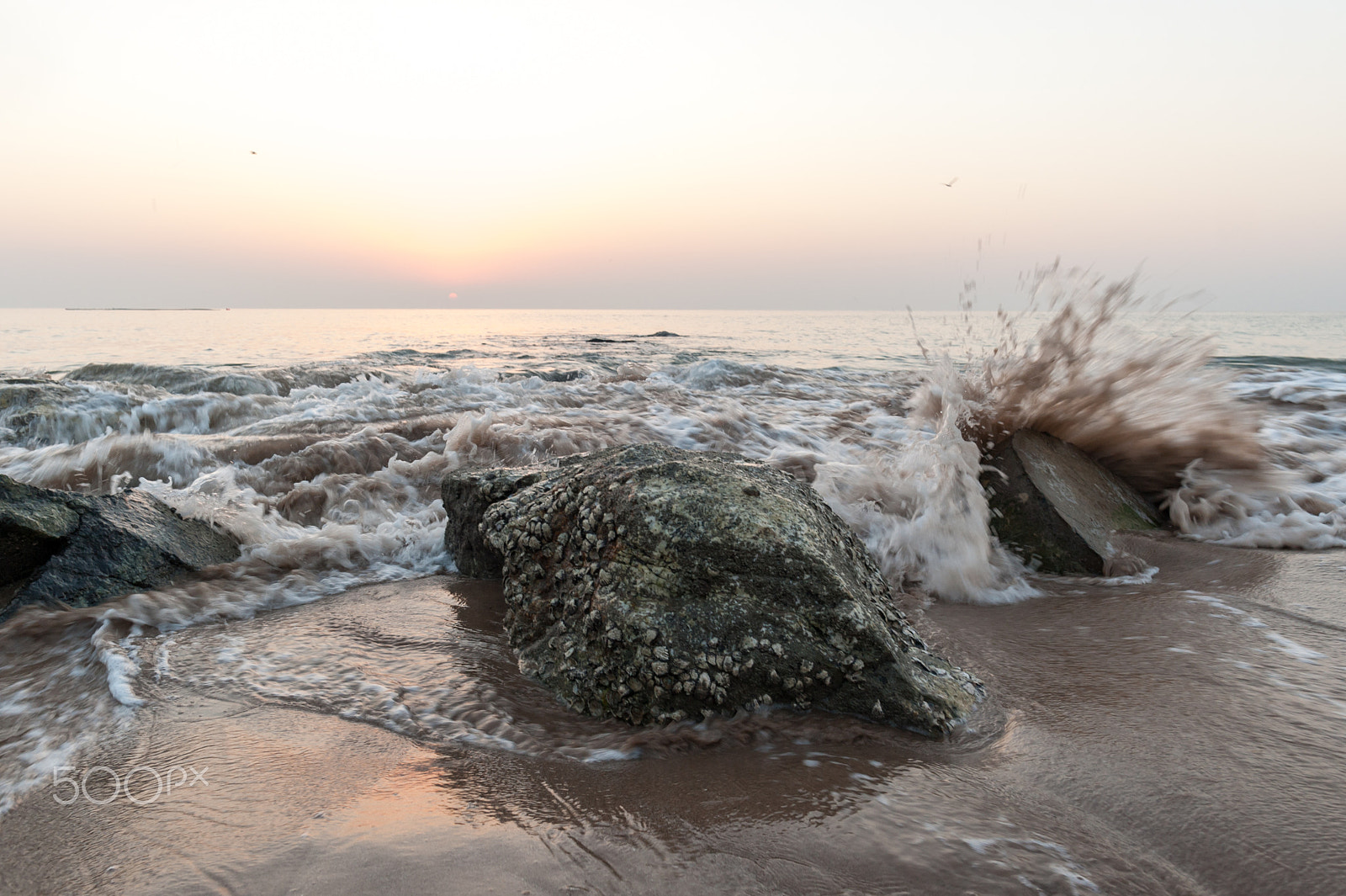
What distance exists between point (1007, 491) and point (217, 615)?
15.2 feet

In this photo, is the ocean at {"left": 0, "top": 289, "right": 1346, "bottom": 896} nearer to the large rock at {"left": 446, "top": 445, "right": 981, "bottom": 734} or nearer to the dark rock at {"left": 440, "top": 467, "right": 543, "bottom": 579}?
the large rock at {"left": 446, "top": 445, "right": 981, "bottom": 734}

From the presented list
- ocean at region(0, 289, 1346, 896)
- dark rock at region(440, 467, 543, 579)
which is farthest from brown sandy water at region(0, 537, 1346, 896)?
dark rock at region(440, 467, 543, 579)

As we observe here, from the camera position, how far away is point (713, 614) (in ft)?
7.99

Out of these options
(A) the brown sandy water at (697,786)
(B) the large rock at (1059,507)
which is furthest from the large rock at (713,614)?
(B) the large rock at (1059,507)

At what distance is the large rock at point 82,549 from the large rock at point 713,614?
219 centimetres

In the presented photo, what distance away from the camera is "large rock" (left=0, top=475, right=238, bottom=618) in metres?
3.34

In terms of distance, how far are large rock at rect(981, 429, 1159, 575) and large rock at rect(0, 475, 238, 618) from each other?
4.81 metres

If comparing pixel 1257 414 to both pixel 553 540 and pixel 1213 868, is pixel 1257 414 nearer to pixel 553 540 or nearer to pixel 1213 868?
pixel 1213 868

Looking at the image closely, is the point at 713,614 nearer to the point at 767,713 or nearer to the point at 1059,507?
the point at 767,713

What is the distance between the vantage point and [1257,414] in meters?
5.65

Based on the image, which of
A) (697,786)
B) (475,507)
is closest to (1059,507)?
(697,786)

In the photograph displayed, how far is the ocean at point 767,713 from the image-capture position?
1.71 meters

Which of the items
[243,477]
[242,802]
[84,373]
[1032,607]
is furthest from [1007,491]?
[84,373]

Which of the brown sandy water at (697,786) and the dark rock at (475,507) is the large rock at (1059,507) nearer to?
the brown sandy water at (697,786)
